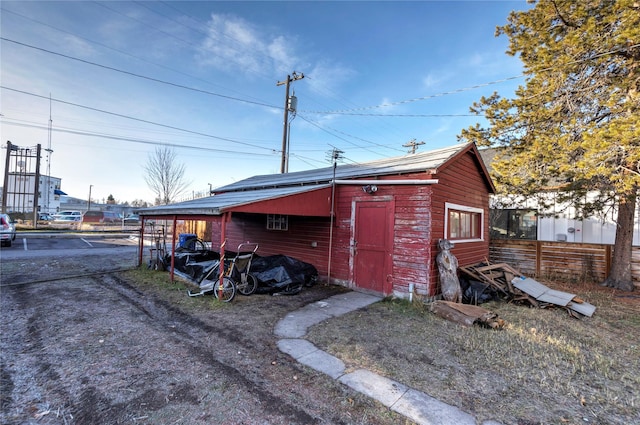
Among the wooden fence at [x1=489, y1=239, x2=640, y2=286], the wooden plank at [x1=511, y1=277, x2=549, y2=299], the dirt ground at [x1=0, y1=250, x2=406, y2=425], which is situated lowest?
the dirt ground at [x1=0, y1=250, x2=406, y2=425]

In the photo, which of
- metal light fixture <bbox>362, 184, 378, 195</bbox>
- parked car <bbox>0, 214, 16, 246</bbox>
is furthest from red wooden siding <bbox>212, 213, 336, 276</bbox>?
parked car <bbox>0, 214, 16, 246</bbox>

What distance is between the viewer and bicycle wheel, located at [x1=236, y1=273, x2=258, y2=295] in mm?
6293

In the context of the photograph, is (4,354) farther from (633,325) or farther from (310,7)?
(310,7)

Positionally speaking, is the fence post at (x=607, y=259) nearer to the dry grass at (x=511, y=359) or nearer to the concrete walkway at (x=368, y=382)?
the dry grass at (x=511, y=359)

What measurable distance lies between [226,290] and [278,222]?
10.8 ft

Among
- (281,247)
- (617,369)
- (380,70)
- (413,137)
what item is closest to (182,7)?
(380,70)

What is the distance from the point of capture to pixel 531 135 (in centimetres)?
768

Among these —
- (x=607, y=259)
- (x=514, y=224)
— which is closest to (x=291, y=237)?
(x=607, y=259)

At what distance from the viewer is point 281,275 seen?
6.53 meters

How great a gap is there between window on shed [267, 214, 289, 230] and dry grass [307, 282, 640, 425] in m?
3.96

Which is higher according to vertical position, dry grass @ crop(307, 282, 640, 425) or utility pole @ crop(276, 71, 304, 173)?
utility pole @ crop(276, 71, 304, 173)

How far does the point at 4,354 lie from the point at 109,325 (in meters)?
1.15

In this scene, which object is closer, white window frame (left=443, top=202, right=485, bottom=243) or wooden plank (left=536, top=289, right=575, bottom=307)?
wooden plank (left=536, top=289, right=575, bottom=307)

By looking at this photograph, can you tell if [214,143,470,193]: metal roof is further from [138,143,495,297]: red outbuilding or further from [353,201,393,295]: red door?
[353,201,393,295]: red door
